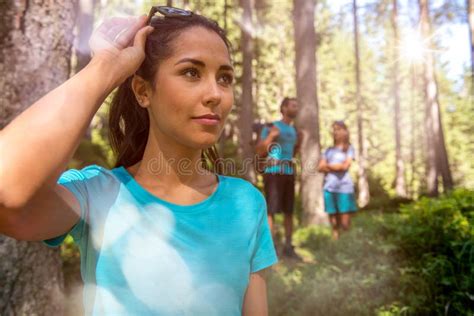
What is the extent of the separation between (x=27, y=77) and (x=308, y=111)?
881cm

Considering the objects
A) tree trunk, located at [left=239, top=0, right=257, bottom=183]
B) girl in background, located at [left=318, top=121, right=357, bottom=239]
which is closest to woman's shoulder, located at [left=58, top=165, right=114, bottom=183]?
girl in background, located at [left=318, top=121, right=357, bottom=239]

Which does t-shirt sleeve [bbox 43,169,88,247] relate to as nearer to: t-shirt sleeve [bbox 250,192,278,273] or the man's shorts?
t-shirt sleeve [bbox 250,192,278,273]

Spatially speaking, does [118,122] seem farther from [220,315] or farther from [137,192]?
[220,315]

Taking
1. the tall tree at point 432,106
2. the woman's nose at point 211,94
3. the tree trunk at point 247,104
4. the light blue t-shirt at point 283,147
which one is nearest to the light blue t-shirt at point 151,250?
the woman's nose at point 211,94

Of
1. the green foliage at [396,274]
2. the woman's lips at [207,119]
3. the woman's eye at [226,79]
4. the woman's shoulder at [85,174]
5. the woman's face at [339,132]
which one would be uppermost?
the woman's face at [339,132]

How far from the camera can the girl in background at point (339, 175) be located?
28.2 feet

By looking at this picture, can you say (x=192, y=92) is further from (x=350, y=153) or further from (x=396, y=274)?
(x=350, y=153)

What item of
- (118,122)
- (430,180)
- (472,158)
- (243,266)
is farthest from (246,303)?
(472,158)

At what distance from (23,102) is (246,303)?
2.51 meters

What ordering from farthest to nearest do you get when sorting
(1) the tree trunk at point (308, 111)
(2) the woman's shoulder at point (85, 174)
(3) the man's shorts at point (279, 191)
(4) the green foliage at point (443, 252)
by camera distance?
(1) the tree trunk at point (308, 111) → (3) the man's shorts at point (279, 191) → (4) the green foliage at point (443, 252) → (2) the woman's shoulder at point (85, 174)

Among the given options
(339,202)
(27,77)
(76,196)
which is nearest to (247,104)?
(339,202)

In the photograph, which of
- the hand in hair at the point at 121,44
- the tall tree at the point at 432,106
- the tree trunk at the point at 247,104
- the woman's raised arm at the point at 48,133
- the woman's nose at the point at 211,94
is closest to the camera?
the woman's raised arm at the point at 48,133

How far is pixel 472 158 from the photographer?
4472cm

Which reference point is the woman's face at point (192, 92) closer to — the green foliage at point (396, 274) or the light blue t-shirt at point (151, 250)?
the light blue t-shirt at point (151, 250)
